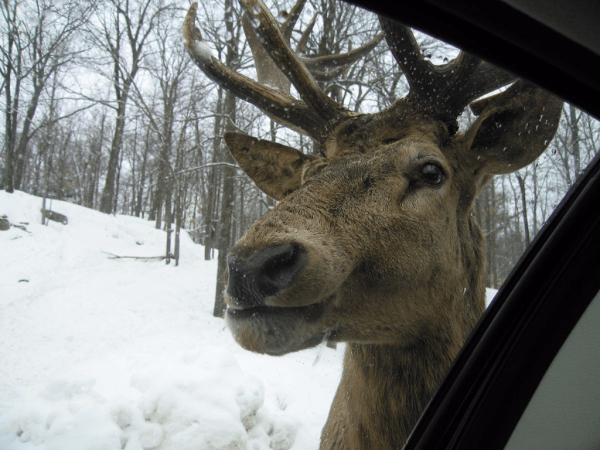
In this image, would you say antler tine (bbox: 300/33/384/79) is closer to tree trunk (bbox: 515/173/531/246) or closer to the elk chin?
tree trunk (bbox: 515/173/531/246)

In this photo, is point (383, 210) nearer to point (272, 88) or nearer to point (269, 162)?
point (269, 162)

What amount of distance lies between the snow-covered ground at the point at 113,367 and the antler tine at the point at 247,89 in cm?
168

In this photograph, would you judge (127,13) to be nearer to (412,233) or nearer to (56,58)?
(56,58)

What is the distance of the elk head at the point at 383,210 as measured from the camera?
1.41 metres

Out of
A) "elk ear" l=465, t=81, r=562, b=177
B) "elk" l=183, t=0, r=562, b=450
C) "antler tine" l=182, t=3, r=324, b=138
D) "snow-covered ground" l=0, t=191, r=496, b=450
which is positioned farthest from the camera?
"antler tine" l=182, t=3, r=324, b=138

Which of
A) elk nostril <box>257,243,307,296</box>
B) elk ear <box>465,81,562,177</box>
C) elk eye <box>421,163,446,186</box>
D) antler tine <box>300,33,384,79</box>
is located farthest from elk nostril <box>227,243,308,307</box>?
antler tine <box>300,33,384,79</box>

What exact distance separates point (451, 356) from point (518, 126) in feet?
4.38

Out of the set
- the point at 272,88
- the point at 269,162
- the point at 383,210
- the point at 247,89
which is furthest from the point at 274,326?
the point at 272,88

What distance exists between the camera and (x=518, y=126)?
207cm

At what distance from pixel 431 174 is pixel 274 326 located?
1.20 metres

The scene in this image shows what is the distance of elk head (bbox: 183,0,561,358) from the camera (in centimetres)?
141

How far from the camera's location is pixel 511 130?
6.95 ft

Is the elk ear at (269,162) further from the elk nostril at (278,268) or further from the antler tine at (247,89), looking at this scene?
the elk nostril at (278,268)

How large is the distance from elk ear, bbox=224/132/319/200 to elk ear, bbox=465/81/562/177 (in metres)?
1.16
